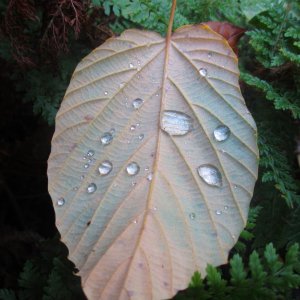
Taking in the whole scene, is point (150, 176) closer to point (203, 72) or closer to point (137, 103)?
point (137, 103)

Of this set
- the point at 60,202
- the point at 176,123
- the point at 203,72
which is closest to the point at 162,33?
the point at 203,72

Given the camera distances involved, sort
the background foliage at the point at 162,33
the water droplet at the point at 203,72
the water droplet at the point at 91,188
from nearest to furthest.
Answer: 1. the water droplet at the point at 91,188
2. the water droplet at the point at 203,72
3. the background foliage at the point at 162,33

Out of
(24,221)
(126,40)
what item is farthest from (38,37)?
(24,221)

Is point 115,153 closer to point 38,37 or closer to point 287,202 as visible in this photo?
point 287,202

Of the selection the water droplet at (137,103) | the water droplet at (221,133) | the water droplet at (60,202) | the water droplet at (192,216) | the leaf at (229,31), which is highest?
the leaf at (229,31)

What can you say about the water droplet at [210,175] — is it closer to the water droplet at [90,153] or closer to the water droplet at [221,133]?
the water droplet at [221,133]

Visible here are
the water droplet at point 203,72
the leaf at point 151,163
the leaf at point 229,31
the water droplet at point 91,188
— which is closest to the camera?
the leaf at point 151,163

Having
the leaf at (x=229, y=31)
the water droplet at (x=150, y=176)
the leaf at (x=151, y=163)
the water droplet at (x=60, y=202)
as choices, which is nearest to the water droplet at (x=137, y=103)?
the leaf at (x=151, y=163)
